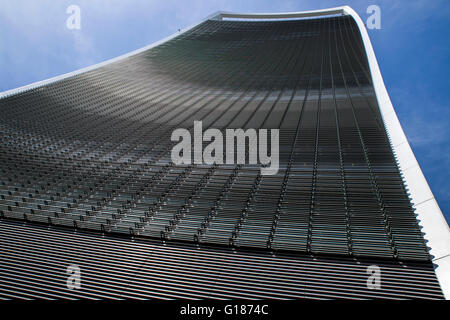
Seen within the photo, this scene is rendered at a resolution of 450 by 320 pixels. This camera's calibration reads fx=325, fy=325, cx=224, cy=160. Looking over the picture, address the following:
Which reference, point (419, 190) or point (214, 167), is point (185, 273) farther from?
point (419, 190)

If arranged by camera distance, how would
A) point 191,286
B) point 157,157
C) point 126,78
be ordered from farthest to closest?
point 126,78 → point 157,157 → point 191,286

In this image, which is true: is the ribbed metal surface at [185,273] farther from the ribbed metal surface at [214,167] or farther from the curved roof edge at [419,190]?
the ribbed metal surface at [214,167]

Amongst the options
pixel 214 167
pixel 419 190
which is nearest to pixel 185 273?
pixel 214 167

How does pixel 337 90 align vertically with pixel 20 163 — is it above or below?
above

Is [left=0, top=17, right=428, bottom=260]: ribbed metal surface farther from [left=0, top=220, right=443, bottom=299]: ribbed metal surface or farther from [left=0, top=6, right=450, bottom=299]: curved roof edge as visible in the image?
[left=0, top=220, right=443, bottom=299]: ribbed metal surface

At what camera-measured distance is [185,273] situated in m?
5.63

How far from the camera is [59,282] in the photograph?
17.7 feet

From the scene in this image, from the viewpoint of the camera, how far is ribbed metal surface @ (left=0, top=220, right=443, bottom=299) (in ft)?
16.4

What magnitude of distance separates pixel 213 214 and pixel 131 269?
2339 mm

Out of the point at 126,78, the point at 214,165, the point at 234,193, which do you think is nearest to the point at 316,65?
the point at 126,78

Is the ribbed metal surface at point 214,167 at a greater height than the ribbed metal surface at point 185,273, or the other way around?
the ribbed metal surface at point 214,167

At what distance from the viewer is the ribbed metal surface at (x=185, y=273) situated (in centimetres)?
500

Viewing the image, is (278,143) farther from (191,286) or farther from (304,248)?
(191,286)

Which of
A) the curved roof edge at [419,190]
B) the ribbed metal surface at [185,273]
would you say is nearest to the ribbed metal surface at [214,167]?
the curved roof edge at [419,190]
